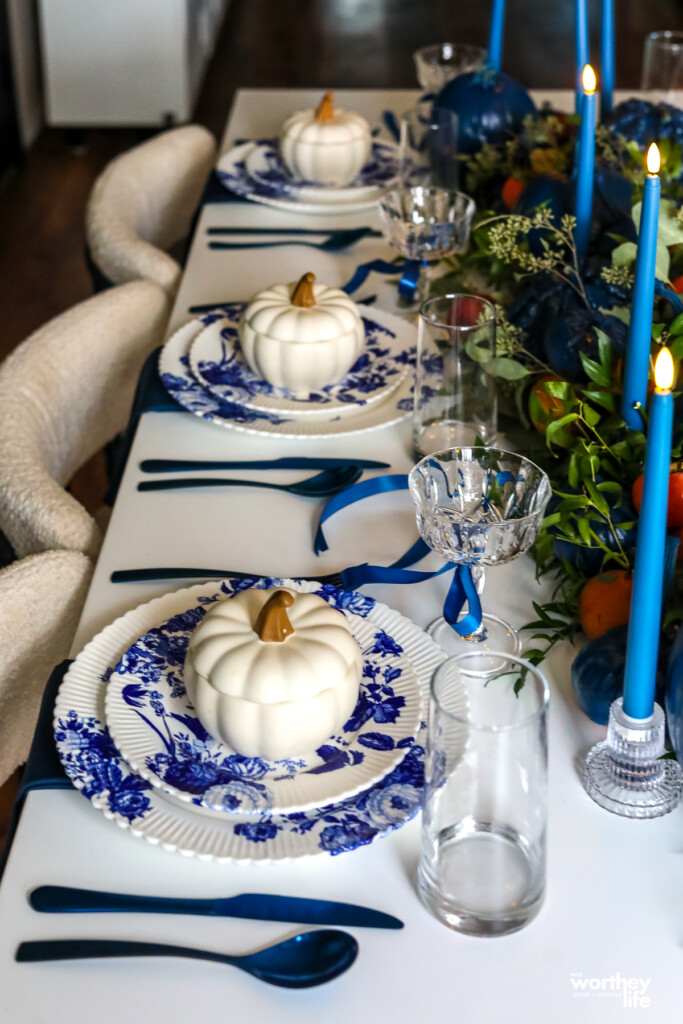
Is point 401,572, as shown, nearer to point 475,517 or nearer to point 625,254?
point 475,517

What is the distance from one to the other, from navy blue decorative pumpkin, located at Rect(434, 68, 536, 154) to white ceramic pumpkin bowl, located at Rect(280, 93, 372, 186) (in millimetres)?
141

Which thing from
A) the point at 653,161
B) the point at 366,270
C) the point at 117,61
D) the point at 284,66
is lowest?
the point at 284,66

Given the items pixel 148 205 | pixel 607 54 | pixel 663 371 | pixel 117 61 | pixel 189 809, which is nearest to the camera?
pixel 663 371

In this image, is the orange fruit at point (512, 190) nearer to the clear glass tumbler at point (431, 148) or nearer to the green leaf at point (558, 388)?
the clear glass tumbler at point (431, 148)

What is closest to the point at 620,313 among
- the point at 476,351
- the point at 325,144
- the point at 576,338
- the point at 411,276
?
the point at 576,338

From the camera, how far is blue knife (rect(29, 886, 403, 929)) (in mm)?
661

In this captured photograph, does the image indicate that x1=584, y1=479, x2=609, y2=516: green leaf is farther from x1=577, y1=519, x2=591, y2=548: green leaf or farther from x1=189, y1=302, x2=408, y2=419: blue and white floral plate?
x1=189, y1=302, x2=408, y2=419: blue and white floral plate

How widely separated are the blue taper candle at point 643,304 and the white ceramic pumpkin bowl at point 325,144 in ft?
2.99

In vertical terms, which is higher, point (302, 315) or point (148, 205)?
point (302, 315)

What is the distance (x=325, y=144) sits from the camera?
167cm

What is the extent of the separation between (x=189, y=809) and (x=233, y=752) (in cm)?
5

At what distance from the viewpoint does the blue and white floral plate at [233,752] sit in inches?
27.7

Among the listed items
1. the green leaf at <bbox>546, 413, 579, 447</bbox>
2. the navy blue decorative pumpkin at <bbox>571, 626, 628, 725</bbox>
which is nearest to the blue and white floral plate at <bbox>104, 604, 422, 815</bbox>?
the navy blue decorative pumpkin at <bbox>571, 626, 628, 725</bbox>

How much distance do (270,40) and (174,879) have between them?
212 inches
